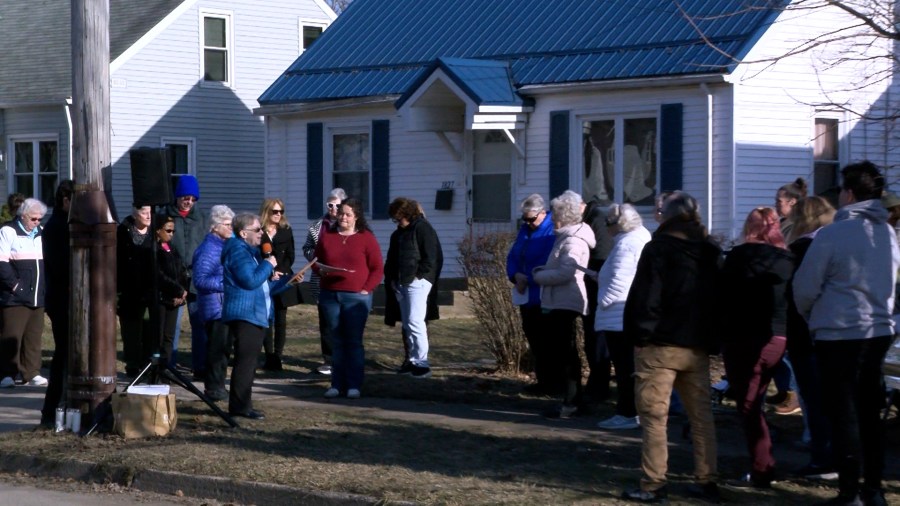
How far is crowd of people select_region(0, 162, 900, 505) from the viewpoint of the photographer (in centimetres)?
780

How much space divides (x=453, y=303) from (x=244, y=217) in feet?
30.0

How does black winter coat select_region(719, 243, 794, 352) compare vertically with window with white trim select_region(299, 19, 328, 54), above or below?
below

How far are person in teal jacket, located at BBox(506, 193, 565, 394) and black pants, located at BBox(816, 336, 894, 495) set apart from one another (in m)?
4.09

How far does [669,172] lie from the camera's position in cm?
1950

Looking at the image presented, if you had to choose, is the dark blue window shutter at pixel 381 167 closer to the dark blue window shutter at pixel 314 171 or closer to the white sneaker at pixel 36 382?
the dark blue window shutter at pixel 314 171

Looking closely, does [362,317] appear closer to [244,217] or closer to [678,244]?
[244,217]

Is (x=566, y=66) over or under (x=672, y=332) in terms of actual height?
over

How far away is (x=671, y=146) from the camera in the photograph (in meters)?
19.5

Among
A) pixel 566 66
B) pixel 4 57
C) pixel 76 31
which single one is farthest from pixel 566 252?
pixel 4 57

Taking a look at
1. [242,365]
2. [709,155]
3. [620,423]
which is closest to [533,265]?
[620,423]

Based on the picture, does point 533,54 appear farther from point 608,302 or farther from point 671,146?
point 608,302

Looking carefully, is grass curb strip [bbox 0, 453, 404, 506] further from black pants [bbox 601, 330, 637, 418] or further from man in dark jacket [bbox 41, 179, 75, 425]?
black pants [bbox 601, 330, 637, 418]

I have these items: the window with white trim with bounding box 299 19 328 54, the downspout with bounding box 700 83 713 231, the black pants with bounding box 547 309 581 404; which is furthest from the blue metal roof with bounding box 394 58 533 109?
the window with white trim with bounding box 299 19 328 54

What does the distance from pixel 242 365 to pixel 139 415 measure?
1.05 m
